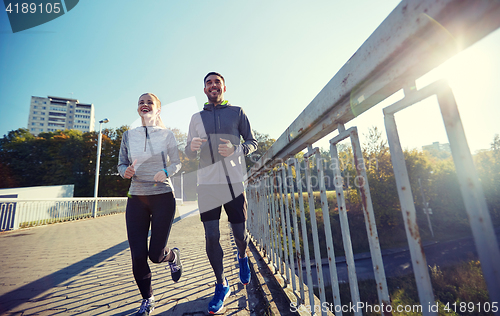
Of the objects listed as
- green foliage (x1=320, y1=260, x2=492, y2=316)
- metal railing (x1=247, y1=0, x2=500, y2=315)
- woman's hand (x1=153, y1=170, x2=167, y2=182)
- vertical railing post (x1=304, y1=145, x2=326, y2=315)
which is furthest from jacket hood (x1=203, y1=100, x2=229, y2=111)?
green foliage (x1=320, y1=260, x2=492, y2=316)

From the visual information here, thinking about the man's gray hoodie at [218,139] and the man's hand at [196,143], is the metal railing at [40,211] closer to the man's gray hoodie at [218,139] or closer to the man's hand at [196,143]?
the man's gray hoodie at [218,139]

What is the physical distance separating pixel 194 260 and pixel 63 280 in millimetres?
1567

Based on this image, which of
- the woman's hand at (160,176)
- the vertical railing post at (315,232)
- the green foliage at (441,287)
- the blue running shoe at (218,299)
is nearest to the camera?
the vertical railing post at (315,232)

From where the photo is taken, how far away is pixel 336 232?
83.2ft

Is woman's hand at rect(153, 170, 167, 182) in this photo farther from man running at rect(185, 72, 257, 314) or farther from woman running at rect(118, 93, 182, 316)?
man running at rect(185, 72, 257, 314)

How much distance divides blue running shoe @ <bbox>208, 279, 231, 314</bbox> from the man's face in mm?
1828

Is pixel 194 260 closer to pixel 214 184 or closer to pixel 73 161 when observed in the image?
pixel 214 184

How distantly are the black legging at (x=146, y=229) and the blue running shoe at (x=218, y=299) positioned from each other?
564mm

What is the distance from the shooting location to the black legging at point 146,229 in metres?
1.94

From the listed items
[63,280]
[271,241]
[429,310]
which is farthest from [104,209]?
[429,310]

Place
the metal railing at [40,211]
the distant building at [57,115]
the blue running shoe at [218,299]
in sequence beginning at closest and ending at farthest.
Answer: the blue running shoe at [218,299], the metal railing at [40,211], the distant building at [57,115]

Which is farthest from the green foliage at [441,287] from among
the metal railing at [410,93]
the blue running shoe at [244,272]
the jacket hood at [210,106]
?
the metal railing at [410,93]

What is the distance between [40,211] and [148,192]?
12.6 meters

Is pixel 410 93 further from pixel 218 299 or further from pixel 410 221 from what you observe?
pixel 218 299
